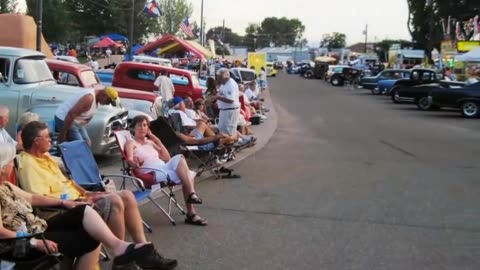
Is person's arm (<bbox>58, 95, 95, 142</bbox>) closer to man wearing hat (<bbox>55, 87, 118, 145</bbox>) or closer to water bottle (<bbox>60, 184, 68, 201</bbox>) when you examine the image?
man wearing hat (<bbox>55, 87, 118, 145</bbox>)

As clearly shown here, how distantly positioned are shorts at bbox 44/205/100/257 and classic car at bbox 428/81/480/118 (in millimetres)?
21833

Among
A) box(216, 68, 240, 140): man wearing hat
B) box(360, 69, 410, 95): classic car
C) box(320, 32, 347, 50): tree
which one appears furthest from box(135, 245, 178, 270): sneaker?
box(320, 32, 347, 50): tree

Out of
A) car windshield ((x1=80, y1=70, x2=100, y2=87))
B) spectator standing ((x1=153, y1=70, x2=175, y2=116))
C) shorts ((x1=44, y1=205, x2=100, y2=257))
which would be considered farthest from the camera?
spectator standing ((x1=153, y1=70, x2=175, y2=116))

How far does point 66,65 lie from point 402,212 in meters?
8.42

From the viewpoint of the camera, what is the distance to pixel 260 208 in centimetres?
757

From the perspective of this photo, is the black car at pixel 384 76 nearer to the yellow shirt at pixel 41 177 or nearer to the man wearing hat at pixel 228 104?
the man wearing hat at pixel 228 104

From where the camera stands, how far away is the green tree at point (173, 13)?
83500mm

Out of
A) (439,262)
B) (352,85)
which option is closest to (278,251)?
(439,262)

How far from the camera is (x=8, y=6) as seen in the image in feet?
197

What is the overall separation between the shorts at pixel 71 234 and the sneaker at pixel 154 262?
1.49 feet

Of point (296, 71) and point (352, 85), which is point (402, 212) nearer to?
point (352, 85)

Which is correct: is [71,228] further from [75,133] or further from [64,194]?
[75,133]

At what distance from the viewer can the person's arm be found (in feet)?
24.7

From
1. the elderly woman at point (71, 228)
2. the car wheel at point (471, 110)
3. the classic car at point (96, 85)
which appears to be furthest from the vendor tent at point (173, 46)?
the elderly woman at point (71, 228)
